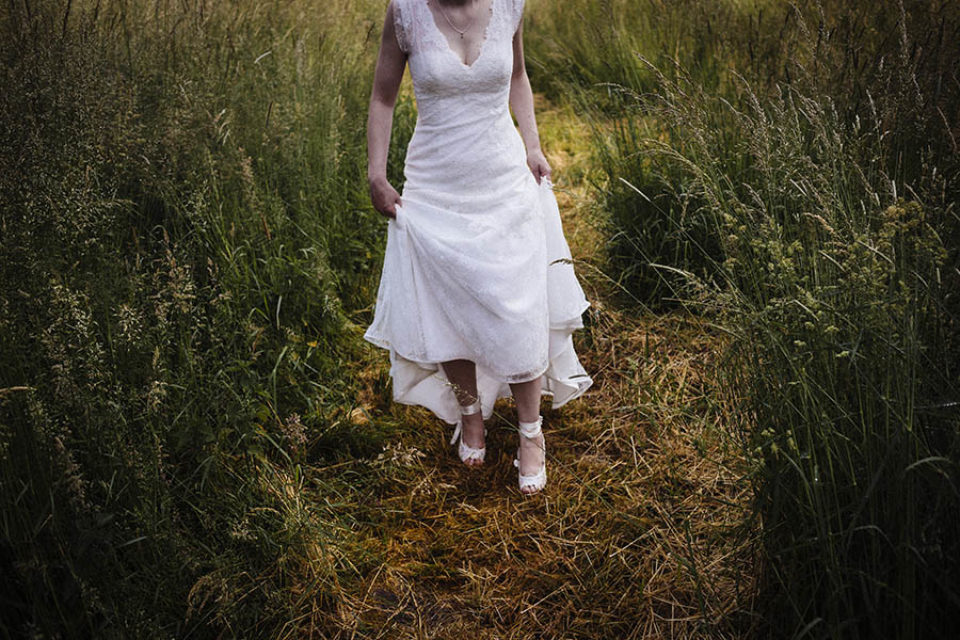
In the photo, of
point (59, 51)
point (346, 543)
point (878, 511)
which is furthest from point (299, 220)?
point (878, 511)

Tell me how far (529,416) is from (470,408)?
0.78ft

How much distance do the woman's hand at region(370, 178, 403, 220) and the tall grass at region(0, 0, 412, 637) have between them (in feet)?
1.94

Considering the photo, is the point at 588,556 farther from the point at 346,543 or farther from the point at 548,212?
the point at 548,212

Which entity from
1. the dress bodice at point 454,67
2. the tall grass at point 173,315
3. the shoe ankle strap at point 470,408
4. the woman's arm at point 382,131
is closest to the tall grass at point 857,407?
the dress bodice at point 454,67

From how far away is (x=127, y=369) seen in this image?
2307mm

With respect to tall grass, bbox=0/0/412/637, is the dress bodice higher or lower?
higher

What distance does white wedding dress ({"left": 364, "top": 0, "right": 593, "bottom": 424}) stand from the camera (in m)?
2.33

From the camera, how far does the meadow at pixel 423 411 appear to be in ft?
5.35

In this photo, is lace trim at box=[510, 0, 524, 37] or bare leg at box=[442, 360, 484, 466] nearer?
lace trim at box=[510, 0, 524, 37]

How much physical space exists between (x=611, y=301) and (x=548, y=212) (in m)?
1.18

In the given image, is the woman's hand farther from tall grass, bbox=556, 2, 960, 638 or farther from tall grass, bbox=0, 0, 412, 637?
tall grass, bbox=556, 2, 960, 638

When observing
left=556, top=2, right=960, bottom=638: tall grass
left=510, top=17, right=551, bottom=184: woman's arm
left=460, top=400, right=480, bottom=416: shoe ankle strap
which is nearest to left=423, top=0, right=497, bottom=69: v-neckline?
left=510, top=17, right=551, bottom=184: woman's arm

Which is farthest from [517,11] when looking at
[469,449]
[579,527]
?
[579,527]

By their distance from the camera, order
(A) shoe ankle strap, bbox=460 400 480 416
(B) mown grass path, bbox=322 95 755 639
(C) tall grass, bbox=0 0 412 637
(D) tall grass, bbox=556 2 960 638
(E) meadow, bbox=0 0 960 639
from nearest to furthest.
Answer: (D) tall grass, bbox=556 2 960 638 → (E) meadow, bbox=0 0 960 639 → (C) tall grass, bbox=0 0 412 637 → (B) mown grass path, bbox=322 95 755 639 → (A) shoe ankle strap, bbox=460 400 480 416
